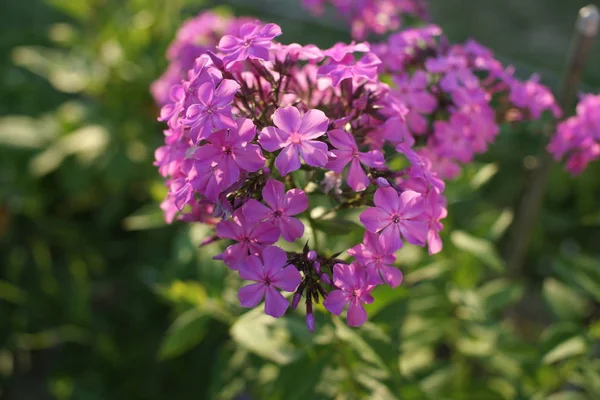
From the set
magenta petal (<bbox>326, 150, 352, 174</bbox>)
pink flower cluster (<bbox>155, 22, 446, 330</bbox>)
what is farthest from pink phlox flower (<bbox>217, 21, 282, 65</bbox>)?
magenta petal (<bbox>326, 150, 352, 174</bbox>)

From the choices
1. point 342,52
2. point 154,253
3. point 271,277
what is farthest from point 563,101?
point 154,253

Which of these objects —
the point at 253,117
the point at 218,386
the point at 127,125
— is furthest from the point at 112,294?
the point at 253,117

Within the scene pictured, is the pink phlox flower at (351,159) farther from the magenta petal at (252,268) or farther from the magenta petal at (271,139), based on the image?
the magenta petal at (252,268)

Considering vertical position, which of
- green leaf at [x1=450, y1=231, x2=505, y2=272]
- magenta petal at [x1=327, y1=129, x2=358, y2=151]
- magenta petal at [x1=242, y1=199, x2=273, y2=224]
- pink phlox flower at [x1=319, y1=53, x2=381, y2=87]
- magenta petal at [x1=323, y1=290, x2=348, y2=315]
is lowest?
A: green leaf at [x1=450, y1=231, x2=505, y2=272]

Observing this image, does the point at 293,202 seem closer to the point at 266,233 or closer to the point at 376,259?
the point at 266,233

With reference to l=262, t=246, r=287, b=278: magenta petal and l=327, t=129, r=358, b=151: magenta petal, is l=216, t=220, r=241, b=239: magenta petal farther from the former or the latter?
l=327, t=129, r=358, b=151: magenta petal

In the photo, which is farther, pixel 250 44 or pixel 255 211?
pixel 250 44
